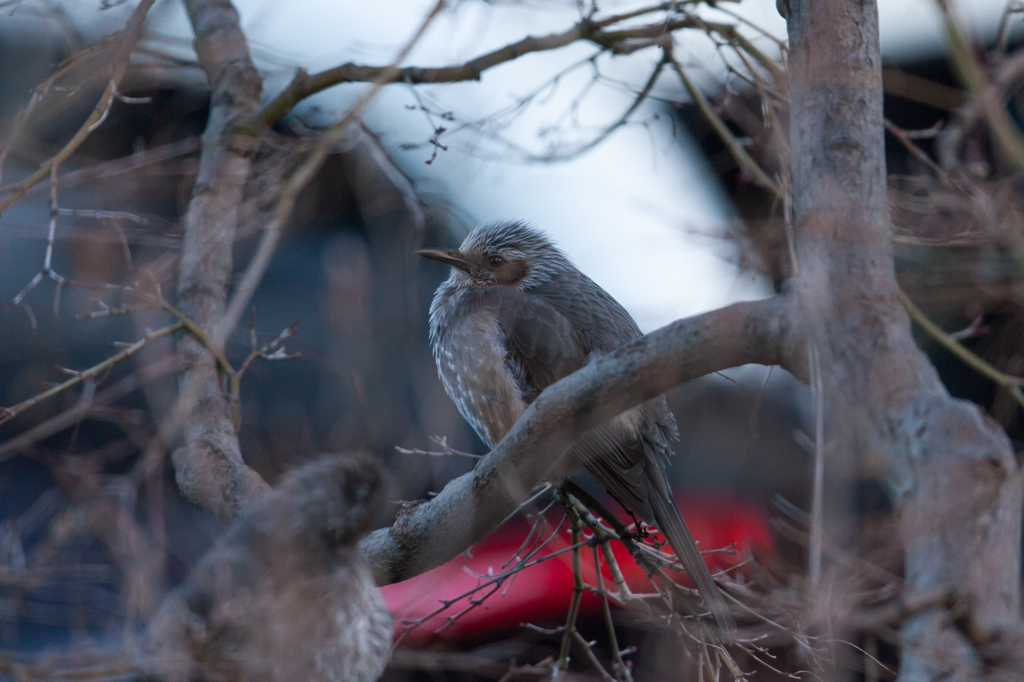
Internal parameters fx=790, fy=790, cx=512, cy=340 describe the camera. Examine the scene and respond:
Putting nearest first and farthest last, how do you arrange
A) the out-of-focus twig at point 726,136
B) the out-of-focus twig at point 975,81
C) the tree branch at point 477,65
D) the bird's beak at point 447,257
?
the out-of-focus twig at point 975,81 < the out-of-focus twig at point 726,136 < the tree branch at point 477,65 < the bird's beak at point 447,257

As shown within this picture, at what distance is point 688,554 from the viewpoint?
3236 mm

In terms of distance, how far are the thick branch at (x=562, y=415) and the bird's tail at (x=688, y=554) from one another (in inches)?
31.3

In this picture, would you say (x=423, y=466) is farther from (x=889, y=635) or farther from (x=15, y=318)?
(x=15, y=318)

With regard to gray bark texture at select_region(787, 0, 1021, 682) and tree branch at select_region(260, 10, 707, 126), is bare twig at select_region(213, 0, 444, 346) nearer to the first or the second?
tree branch at select_region(260, 10, 707, 126)

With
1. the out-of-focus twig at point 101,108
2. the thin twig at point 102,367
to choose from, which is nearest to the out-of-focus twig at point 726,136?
the out-of-focus twig at point 101,108

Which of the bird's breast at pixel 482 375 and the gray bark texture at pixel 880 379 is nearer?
the gray bark texture at pixel 880 379

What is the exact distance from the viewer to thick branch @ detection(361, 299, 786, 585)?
6.65ft

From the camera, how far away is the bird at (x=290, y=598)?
2.05 metres

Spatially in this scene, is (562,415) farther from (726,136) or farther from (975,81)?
(726,136)

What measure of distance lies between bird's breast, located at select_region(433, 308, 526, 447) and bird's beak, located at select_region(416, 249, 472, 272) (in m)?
0.37

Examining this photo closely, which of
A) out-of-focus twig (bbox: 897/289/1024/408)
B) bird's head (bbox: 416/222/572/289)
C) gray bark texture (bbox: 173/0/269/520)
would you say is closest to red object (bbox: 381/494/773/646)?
gray bark texture (bbox: 173/0/269/520)

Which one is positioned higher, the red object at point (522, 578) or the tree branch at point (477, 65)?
the tree branch at point (477, 65)

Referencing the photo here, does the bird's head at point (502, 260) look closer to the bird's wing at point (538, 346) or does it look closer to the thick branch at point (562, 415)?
the bird's wing at point (538, 346)

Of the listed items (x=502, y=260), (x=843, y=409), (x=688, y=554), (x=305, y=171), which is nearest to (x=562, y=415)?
(x=843, y=409)
